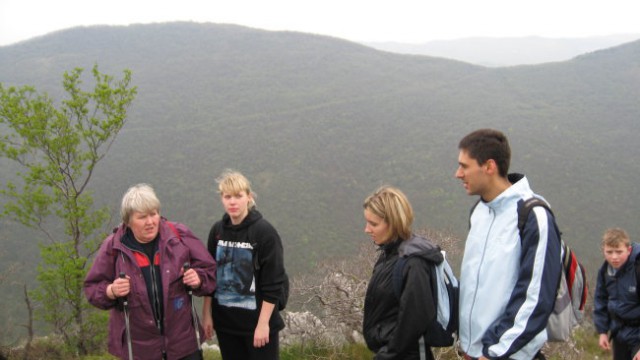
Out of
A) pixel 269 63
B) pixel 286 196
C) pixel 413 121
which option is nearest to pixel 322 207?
pixel 286 196

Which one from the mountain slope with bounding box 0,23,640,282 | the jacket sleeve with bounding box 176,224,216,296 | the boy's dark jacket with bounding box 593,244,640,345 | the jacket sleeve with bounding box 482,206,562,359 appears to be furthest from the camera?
the mountain slope with bounding box 0,23,640,282

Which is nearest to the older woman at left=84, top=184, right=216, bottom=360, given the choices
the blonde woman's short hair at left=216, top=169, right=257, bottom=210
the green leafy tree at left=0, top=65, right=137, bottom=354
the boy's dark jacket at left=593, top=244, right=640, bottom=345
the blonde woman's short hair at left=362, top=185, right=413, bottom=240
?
the blonde woman's short hair at left=216, top=169, right=257, bottom=210

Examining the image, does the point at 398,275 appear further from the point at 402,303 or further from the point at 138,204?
the point at 138,204

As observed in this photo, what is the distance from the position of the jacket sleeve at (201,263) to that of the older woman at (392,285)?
1.09 m

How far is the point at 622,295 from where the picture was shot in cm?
351

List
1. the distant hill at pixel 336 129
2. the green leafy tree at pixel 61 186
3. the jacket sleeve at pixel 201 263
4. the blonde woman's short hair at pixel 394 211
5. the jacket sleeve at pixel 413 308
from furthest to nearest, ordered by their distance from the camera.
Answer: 1. the distant hill at pixel 336 129
2. the green leafy tree at pixel 61 186
3. the jacket sleeve at pixel 201 263
4. the blonde woman's short hair at pixel 394 211
5. the jacket sleeve at pixel 413 308

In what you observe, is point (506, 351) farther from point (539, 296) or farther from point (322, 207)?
point (322, 207)

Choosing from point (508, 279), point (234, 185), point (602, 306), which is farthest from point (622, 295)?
point (234, 185)

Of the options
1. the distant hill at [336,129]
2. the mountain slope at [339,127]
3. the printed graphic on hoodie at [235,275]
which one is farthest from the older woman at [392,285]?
the distant hill at [336,129]

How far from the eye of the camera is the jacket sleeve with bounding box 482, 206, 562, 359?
2004mm

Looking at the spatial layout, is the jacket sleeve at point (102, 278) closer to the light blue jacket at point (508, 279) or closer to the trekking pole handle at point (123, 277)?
the trekking pole handle at point (123, 277)

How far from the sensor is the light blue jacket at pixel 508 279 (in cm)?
201

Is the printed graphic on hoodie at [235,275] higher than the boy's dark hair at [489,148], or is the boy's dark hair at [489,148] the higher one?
the boy's dark hair at [489,148]

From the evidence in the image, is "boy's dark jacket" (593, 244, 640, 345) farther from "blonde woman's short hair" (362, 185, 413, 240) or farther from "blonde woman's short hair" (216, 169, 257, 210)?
"blonde woman's short hair" (216, 169, 257, 210)
